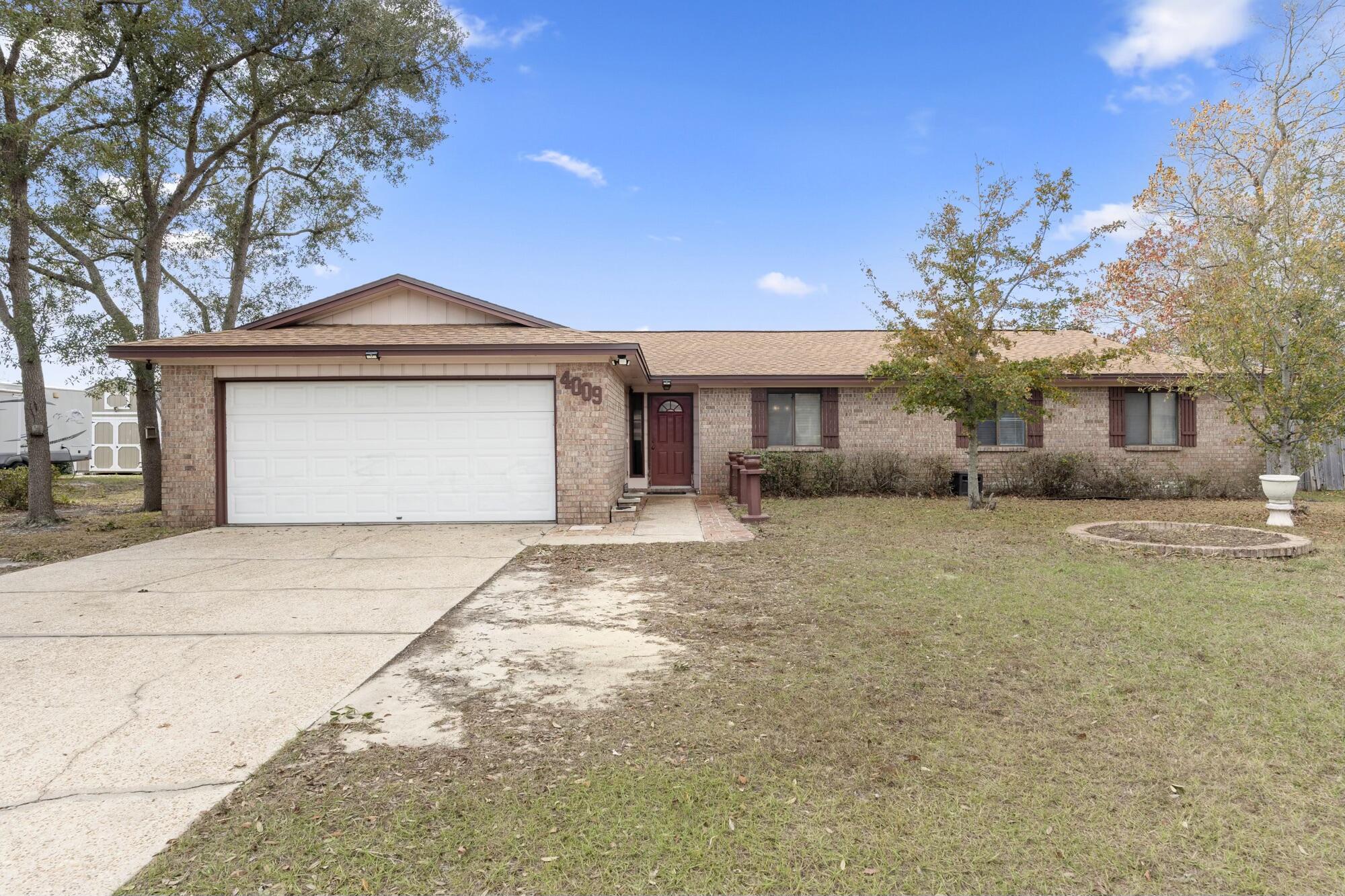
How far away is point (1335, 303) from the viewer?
1073 cm

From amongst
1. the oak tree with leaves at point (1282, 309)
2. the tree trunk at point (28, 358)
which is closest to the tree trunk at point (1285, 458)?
the oak tree with leaves at point (1282, 309)

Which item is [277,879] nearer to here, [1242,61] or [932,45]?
[932,45]

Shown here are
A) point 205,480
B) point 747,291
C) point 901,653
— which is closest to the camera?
point 901,653

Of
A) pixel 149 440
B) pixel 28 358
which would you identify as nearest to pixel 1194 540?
pixel 149 440

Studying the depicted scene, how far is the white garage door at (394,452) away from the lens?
10852mm

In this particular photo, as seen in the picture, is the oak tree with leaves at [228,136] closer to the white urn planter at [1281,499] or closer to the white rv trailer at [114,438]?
the white rv trailer at [114,438]

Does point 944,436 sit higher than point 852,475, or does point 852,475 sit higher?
point 944,436

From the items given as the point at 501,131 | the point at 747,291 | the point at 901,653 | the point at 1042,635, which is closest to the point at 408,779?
the point at 901,653

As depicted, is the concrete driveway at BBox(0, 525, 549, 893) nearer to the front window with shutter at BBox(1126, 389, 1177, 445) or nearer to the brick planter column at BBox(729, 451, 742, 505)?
the brick planter column at BBox(729, 451, 742, 505)

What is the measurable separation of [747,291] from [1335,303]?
16.5 meters

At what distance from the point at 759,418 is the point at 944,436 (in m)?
4.25

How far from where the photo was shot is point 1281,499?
1012cm

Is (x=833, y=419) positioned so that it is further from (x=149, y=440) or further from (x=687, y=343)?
(x=149, y=440)

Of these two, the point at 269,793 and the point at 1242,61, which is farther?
the point at 1242,61
